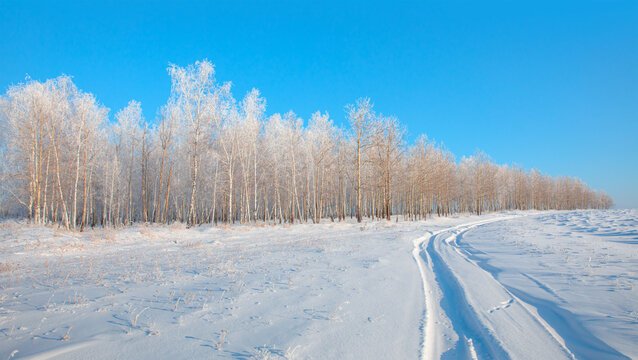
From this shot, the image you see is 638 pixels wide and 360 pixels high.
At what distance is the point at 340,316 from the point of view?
13.9 ft

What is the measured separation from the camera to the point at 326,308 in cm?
457

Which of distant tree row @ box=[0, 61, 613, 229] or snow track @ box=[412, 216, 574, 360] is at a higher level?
distant tree row @ box=[0, 61, 613, 229]

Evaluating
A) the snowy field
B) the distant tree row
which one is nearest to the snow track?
the snowy field

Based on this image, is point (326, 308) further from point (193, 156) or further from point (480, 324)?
point (193, 156)

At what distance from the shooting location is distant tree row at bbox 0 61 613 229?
20.8m

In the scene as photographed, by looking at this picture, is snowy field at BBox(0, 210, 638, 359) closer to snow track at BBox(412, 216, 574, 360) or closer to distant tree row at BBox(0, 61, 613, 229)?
snow track at BBox(412, 216, 574, 360)

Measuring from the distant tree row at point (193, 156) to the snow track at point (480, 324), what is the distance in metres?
18.7

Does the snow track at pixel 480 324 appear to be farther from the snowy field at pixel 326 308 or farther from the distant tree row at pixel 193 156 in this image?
the distant tree row at pixel 193 156

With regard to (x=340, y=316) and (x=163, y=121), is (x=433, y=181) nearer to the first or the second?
(x=163, y=121)

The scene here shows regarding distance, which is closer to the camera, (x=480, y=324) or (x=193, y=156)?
(x=480, y=324)

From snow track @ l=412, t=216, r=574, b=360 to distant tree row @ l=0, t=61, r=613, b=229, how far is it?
18.7 metres

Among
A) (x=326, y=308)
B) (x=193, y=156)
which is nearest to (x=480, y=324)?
(x=326, y=308)

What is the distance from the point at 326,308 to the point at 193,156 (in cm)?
2394

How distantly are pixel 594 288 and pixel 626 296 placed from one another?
0.53 metres
